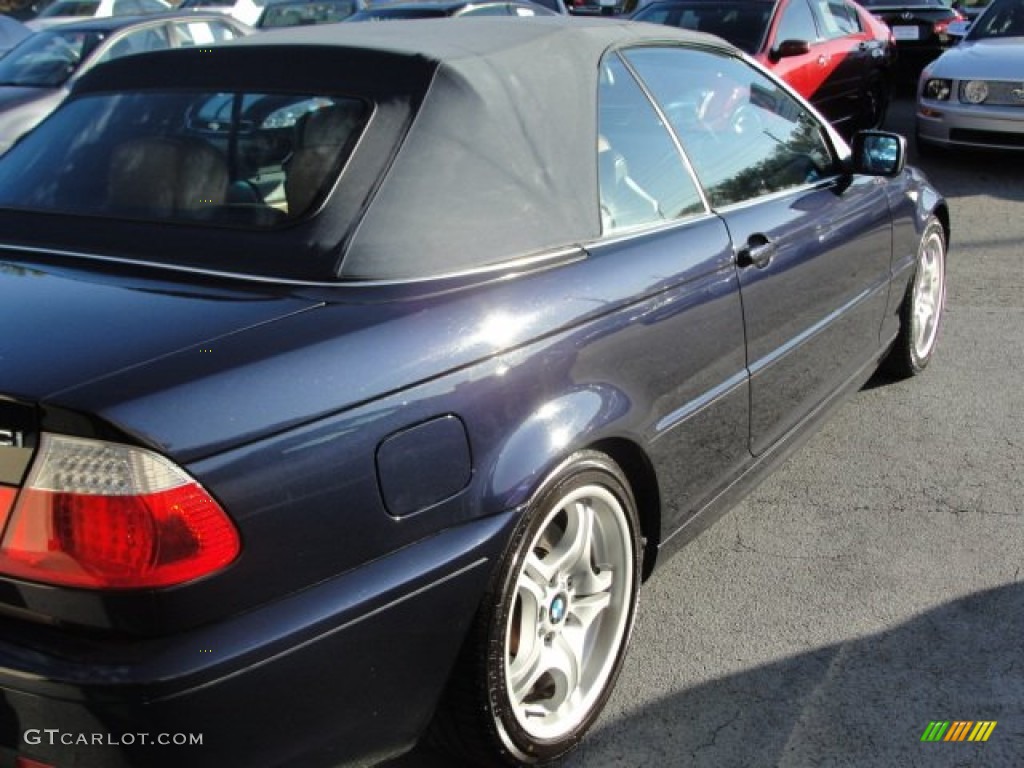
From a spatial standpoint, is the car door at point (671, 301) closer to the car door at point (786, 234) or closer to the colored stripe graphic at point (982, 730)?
the car door at point (786, 234)

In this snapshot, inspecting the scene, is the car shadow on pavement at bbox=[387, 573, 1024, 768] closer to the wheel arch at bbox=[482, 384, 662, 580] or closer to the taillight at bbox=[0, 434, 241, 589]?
the wheel arch at bbox=[482, 384, 662, 580]

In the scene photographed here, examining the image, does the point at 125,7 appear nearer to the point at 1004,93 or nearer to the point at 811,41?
the point at 811,41

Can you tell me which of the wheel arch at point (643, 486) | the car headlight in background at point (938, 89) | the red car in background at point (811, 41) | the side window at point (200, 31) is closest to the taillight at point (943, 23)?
the red car in background at point (811, 41)

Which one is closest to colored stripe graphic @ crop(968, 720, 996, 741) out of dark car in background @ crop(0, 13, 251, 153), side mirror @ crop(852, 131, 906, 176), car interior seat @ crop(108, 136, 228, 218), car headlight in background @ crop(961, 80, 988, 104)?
side mirror @ crop(852, 131, 906, 176)

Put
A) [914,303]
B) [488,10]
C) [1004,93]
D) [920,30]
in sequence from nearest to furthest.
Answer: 1. [914,303]
2. [1004,93]
3. [488,10]
4. [920,30]

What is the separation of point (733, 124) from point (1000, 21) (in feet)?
25.4

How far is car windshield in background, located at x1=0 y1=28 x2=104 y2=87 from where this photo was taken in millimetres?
8891

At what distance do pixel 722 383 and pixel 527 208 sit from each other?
0.82m

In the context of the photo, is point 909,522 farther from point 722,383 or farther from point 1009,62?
point 1009,62

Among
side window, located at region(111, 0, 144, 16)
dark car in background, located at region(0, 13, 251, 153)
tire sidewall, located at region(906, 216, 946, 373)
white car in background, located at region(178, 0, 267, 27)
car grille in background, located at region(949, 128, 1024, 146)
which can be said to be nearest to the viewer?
tire sidewall, located at region(906, 216, 946, 373)

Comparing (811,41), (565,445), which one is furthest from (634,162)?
(811,41)

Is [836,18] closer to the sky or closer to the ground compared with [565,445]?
closer to the ground

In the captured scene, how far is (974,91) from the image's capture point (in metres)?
8.88

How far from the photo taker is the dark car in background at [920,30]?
1361 cm
